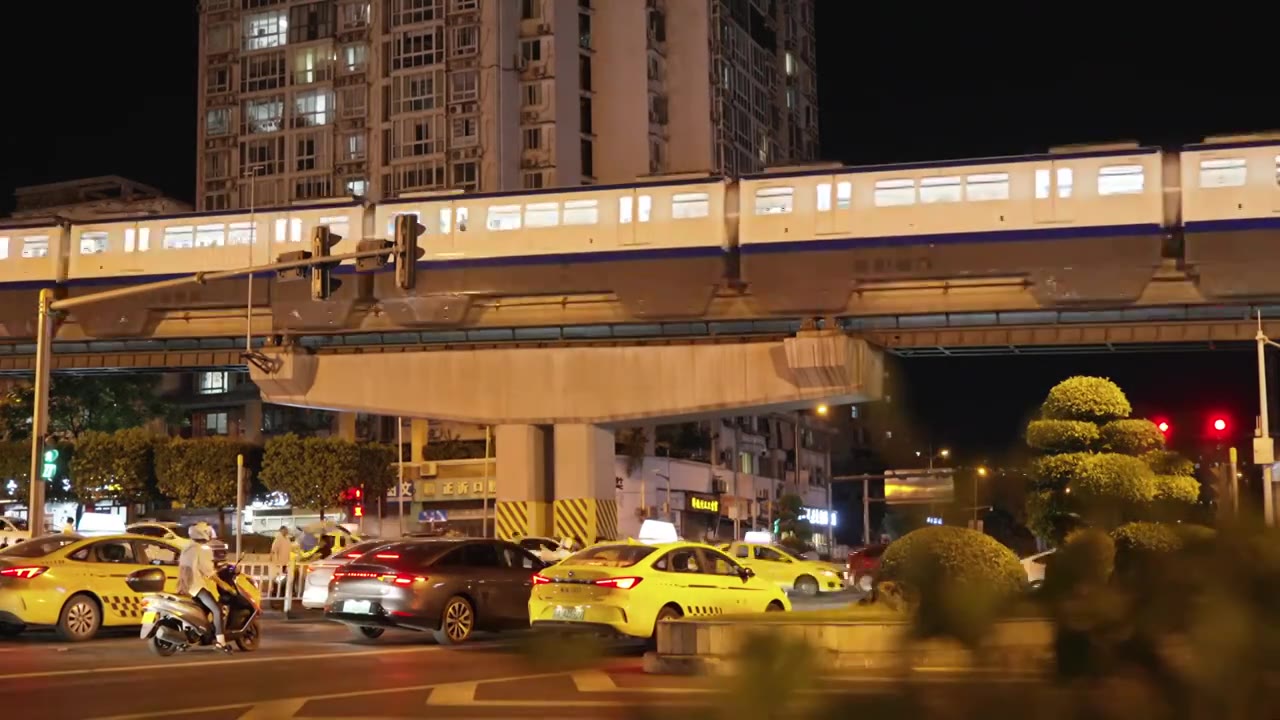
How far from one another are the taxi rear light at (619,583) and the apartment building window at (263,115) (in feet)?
268

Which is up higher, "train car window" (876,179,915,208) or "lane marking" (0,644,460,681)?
"train car window" (876,179,915,208)

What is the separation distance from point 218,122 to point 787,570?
71.1 metres

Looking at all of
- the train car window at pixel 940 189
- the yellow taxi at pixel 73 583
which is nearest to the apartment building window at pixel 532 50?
the train car window at pixel 940 189

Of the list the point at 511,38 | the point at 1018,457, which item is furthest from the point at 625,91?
the point at 1018,457

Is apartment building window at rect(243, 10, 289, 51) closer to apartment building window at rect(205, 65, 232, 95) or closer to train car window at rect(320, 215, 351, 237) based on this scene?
apartment building window at rect(205, 65, 232, 95)

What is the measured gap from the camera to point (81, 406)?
7562 centimetres

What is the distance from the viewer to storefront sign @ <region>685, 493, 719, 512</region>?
81.2 metres

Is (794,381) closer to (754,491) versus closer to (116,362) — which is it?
(116,362)

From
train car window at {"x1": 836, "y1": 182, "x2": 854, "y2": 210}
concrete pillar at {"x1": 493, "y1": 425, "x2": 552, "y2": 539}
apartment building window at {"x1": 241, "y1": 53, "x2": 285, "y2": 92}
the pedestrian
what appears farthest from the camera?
apartment building window at {"x1": 241, "y1": 53, "x2": 285, "y2": 92}

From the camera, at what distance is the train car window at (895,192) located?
38469 mm

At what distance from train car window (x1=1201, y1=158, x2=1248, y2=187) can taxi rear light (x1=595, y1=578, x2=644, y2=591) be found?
22.5m

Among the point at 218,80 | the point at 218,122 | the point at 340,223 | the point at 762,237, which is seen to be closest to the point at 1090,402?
the point at 762,237

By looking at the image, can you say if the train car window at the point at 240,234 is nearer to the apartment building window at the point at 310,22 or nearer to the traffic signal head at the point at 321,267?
Answer: the traffic signal head at the point at 321,267

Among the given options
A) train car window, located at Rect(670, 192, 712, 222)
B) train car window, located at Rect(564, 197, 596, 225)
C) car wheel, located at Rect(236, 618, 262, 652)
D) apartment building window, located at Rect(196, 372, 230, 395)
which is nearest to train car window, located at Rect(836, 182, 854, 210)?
train car window, located at Rect(670, 192, 712, 222)
